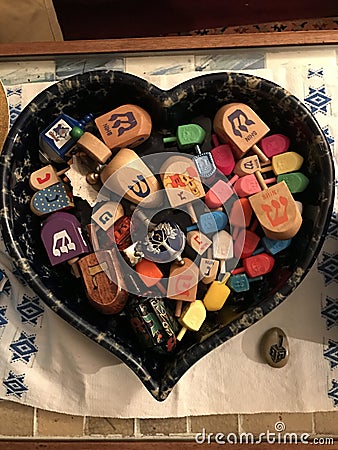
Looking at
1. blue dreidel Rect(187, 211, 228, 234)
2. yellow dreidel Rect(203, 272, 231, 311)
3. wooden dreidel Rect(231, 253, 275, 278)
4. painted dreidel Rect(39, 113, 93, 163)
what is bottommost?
yellow dreidel Rect(203, 272, 231, 311)

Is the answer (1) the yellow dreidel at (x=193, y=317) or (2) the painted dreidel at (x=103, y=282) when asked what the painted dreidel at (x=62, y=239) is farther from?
(1) the yellow dreidel at (x=193, y=317)

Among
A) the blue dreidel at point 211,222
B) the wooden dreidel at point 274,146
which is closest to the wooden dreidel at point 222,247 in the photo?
the blue dreidel at point 211,222

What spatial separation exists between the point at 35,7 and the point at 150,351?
0.56m

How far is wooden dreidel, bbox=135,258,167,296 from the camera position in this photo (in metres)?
0.83

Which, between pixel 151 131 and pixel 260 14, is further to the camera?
pixel 260 14

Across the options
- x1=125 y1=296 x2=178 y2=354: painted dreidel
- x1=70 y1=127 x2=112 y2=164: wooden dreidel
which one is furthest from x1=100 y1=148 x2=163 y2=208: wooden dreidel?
x1=125 y1=296 x2=178 y2=354: painted dreidel

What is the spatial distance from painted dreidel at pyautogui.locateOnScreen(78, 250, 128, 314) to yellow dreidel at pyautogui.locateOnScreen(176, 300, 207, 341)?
0.08 meters

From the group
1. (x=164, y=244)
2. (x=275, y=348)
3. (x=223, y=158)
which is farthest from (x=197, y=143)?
(x=275, y=348)

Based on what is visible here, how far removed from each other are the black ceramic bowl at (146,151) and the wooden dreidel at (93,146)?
0.05m

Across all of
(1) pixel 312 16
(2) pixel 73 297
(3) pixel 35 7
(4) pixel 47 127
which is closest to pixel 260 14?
(1) pixel 312 16

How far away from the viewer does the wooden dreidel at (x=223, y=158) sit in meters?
0.85

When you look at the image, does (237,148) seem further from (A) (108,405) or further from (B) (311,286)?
(A) (108,405)

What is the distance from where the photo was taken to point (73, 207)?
86 cm

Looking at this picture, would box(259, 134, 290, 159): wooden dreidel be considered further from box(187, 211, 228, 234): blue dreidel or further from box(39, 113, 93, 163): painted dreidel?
box(39, 113, 93, 163): painted dreidel
